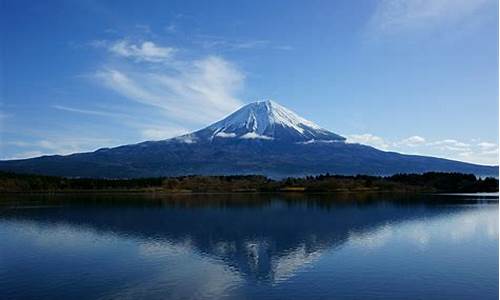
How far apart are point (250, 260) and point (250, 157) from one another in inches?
5929

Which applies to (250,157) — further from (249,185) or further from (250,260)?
(250,260)

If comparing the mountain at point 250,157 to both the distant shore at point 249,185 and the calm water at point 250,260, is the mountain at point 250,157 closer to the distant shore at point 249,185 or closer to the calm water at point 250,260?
the distant shore at point 249,185

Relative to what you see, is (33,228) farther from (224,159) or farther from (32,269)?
(224,159)

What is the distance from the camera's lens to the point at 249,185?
78.6 m

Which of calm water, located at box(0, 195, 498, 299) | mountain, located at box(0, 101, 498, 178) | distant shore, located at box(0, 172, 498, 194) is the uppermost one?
mountain, located at box(0, 101, 498, 178)

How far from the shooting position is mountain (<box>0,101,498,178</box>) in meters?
146

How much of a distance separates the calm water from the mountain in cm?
11391

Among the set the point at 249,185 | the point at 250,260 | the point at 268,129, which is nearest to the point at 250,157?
the point at 268,129

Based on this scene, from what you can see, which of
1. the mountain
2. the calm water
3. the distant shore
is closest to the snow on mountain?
the mountain

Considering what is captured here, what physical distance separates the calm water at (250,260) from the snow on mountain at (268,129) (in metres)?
158

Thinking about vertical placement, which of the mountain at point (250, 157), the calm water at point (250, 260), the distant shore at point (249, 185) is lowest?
the calm water at point (250, 260)

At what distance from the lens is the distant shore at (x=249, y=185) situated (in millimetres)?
71062

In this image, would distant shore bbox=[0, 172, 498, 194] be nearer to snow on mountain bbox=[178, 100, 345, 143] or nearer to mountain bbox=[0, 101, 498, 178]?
mountain bbox=[0, 101, 498, 178]

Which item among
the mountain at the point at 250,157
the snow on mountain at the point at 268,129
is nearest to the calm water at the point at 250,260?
the mountain at the point at 250,157
